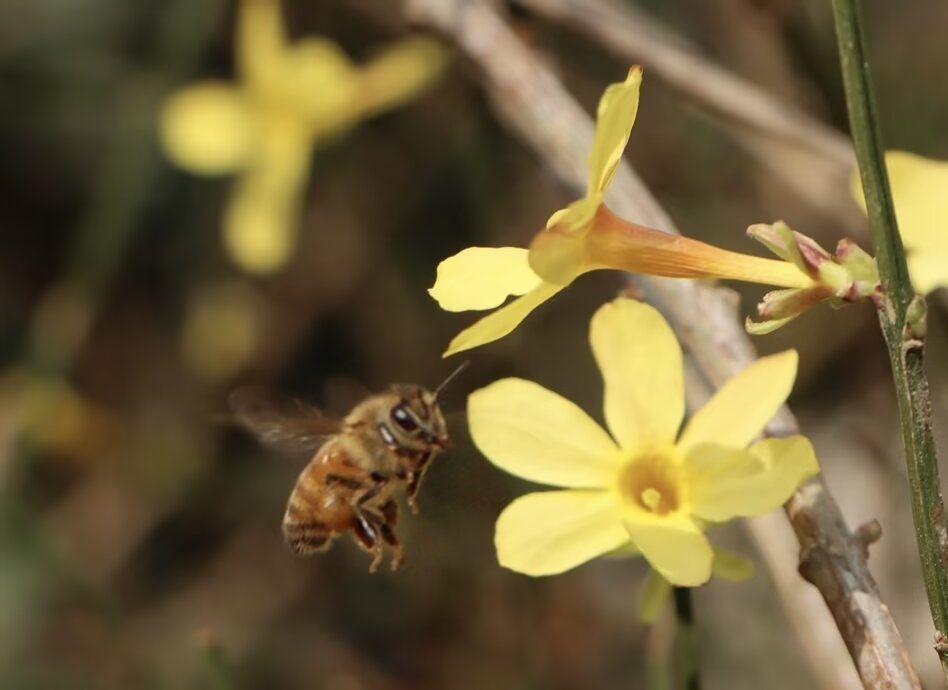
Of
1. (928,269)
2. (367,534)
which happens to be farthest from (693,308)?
(367,534)

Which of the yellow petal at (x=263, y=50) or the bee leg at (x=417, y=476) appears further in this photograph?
the yellow petal at (x=263, y=50)

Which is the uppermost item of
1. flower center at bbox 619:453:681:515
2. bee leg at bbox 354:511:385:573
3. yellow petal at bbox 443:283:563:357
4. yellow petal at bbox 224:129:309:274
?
yellow petal at bbox 443:283:563:357

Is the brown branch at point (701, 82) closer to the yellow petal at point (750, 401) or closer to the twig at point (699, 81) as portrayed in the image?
the twig at point (699, 81)

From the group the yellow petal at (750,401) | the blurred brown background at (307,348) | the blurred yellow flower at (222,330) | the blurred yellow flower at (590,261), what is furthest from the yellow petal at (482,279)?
the blurred yellow flower at (222,330)

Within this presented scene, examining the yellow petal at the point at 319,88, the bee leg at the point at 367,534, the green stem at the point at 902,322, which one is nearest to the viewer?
the green stem at the point at 902,322

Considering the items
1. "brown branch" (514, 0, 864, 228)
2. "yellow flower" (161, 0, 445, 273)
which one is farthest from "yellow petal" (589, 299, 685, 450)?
"yellow flower" (161, 0, 445, 273)

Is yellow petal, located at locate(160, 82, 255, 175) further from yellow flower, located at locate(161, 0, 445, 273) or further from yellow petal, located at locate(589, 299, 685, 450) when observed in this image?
yellow petal, located at locate(589, 299, 685, 450)

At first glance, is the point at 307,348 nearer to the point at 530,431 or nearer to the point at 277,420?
the point at 277,420
